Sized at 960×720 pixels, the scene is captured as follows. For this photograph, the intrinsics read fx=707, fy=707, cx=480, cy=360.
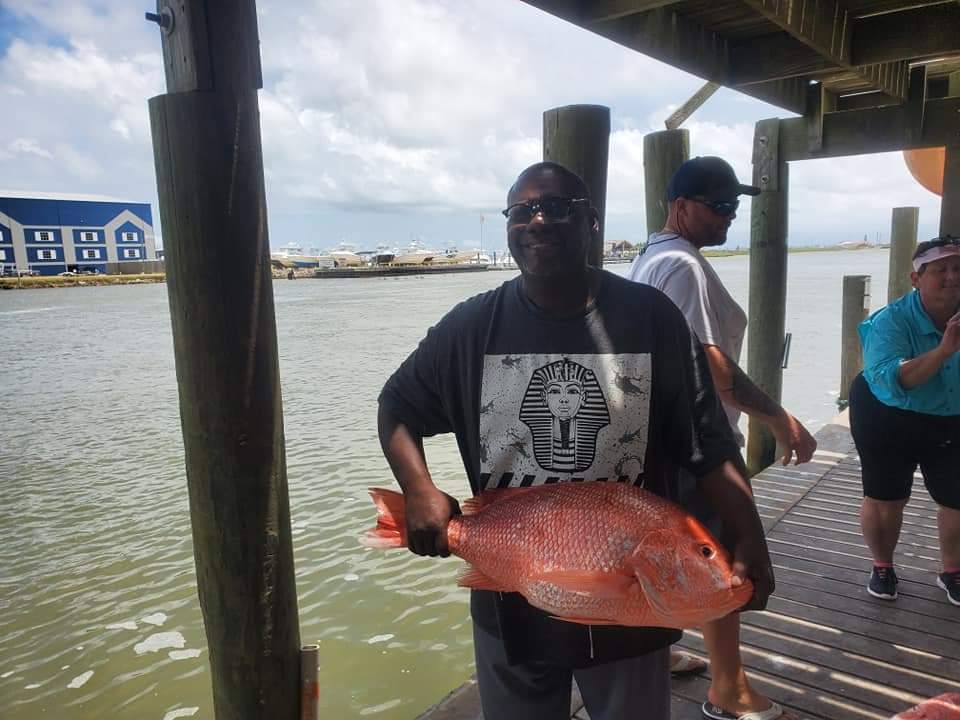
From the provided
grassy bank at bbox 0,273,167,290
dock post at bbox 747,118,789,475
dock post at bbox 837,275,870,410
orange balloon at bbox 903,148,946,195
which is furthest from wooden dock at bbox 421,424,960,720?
grassy bank at bbox 0,273,167,290

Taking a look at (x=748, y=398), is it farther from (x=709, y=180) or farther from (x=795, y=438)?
(x=709, y=180)

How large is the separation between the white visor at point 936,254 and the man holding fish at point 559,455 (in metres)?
2.00

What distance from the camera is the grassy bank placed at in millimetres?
54781

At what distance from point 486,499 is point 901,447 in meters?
2.54

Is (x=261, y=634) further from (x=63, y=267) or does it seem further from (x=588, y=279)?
(x=63, y=267)

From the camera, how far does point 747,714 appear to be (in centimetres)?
263

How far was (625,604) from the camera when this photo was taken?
1.38 meters

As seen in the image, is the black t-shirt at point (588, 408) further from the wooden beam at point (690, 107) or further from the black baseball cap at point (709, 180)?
the wooden beam at point (690, 107)

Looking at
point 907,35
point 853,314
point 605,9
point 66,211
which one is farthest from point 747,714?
point 66,211

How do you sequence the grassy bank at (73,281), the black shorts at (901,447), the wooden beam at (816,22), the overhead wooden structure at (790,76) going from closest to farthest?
the black shorts at (901,447) → the wooden beam at (816,22) → the overhead wooden structure at (790,76) → the grassy bank at (73,281)

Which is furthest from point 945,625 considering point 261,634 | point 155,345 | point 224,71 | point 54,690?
point 155,345

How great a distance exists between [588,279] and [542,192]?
232 mm

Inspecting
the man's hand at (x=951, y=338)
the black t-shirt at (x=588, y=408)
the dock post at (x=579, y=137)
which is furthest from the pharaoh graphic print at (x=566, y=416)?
the man's hand at (x=951, y=338)

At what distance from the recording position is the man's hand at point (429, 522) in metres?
1.57
